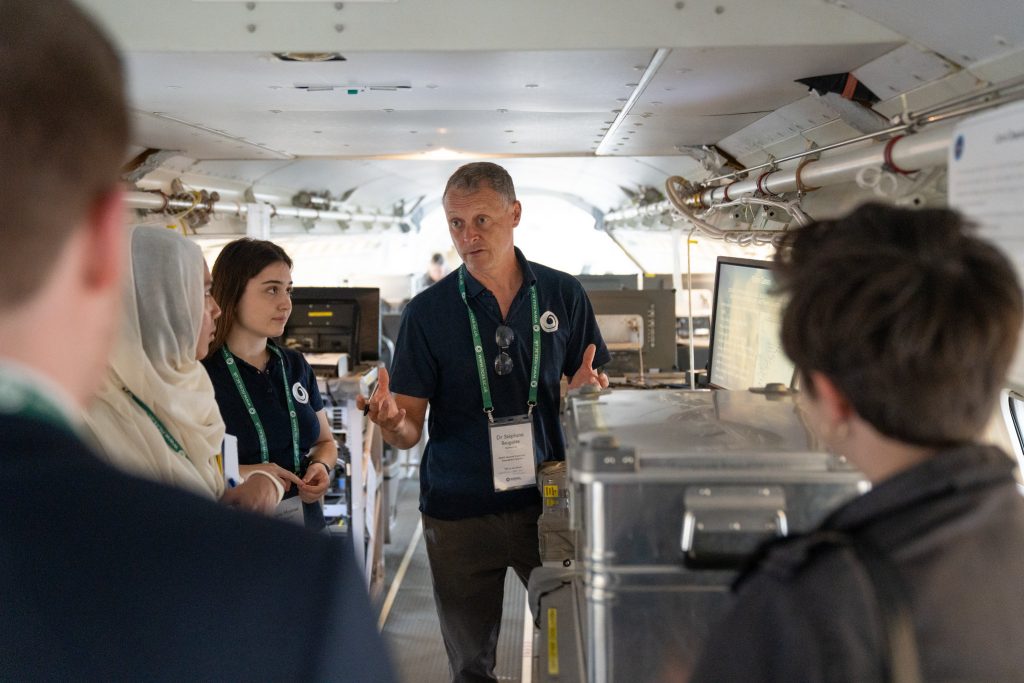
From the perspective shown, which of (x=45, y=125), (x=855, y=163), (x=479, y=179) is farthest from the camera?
(x=479, y=179)

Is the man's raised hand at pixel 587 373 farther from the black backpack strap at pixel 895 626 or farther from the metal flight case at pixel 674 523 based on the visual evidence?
the black backpack strap at pixel 895 626

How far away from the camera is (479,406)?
2.97 metres

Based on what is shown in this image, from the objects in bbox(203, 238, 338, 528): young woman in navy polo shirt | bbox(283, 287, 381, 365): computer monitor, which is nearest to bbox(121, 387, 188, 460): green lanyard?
bbox(203, 238, 338, 528): young woman in navy polo shirt

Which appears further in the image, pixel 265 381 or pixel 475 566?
pixel 265 381

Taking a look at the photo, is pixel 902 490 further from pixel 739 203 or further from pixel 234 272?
pixel 739 203

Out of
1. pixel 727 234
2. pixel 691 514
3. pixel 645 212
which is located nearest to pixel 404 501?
pixel 645 212

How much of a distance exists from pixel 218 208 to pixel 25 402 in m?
6.43

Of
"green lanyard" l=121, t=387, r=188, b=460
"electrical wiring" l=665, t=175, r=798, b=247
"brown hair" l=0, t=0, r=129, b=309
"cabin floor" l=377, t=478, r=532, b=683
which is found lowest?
"cabin floor" l=377, t=478, r=532, b=683

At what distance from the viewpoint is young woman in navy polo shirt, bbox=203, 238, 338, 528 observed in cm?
306

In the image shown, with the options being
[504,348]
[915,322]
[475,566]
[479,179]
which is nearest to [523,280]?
[504,348]

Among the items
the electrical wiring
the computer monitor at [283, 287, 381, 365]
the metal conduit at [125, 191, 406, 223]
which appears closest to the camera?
the electrical wiring

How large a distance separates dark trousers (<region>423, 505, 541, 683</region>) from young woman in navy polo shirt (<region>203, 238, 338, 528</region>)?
1.83 feet

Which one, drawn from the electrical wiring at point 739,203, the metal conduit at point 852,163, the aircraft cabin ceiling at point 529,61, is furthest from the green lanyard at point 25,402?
the electrical wiring at point 739,203

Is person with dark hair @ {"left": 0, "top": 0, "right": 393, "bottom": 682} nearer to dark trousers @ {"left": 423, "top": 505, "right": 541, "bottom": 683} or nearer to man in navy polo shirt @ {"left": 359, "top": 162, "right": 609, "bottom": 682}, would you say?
man in navy polo shirt @ {"left": 359, "top": 162, "right": 609, "bottom": 682}
